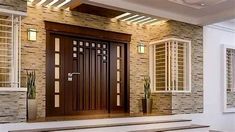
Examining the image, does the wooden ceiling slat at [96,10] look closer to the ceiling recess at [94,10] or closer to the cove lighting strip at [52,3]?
the ceiling recess at [94,10]

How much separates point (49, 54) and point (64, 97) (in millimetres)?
1069

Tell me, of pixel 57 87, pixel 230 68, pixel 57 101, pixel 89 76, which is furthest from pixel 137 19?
pixel 230 68

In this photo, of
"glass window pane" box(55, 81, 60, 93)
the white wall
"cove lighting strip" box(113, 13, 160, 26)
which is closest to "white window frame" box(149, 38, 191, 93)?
"cove lighting strip" box(113, 13, 160, 26)

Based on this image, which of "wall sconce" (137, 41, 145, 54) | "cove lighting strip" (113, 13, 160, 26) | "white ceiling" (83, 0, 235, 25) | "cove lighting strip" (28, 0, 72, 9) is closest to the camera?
"white ceiling" (83, 0, 235, 25)

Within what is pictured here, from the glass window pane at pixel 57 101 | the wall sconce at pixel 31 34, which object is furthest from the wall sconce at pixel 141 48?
the wall sconce at pixel 31 34

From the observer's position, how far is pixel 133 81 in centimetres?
811

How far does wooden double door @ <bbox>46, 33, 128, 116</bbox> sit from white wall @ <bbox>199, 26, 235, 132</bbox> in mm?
2335

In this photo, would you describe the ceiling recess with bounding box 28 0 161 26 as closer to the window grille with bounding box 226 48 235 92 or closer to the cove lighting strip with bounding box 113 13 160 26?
the cove lighting strip with bounding box 113 13 160 26

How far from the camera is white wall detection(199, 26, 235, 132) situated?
8.34 metres

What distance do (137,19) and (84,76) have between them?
6.94ft

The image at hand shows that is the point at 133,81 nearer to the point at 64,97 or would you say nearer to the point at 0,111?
the point at 64,97

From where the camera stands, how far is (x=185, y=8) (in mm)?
7023

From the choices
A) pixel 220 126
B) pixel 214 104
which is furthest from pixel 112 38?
pixel 220 126

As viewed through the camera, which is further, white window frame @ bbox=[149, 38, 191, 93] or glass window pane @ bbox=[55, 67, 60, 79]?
white window frame @ bbox=[149, 38, 191, 93]
